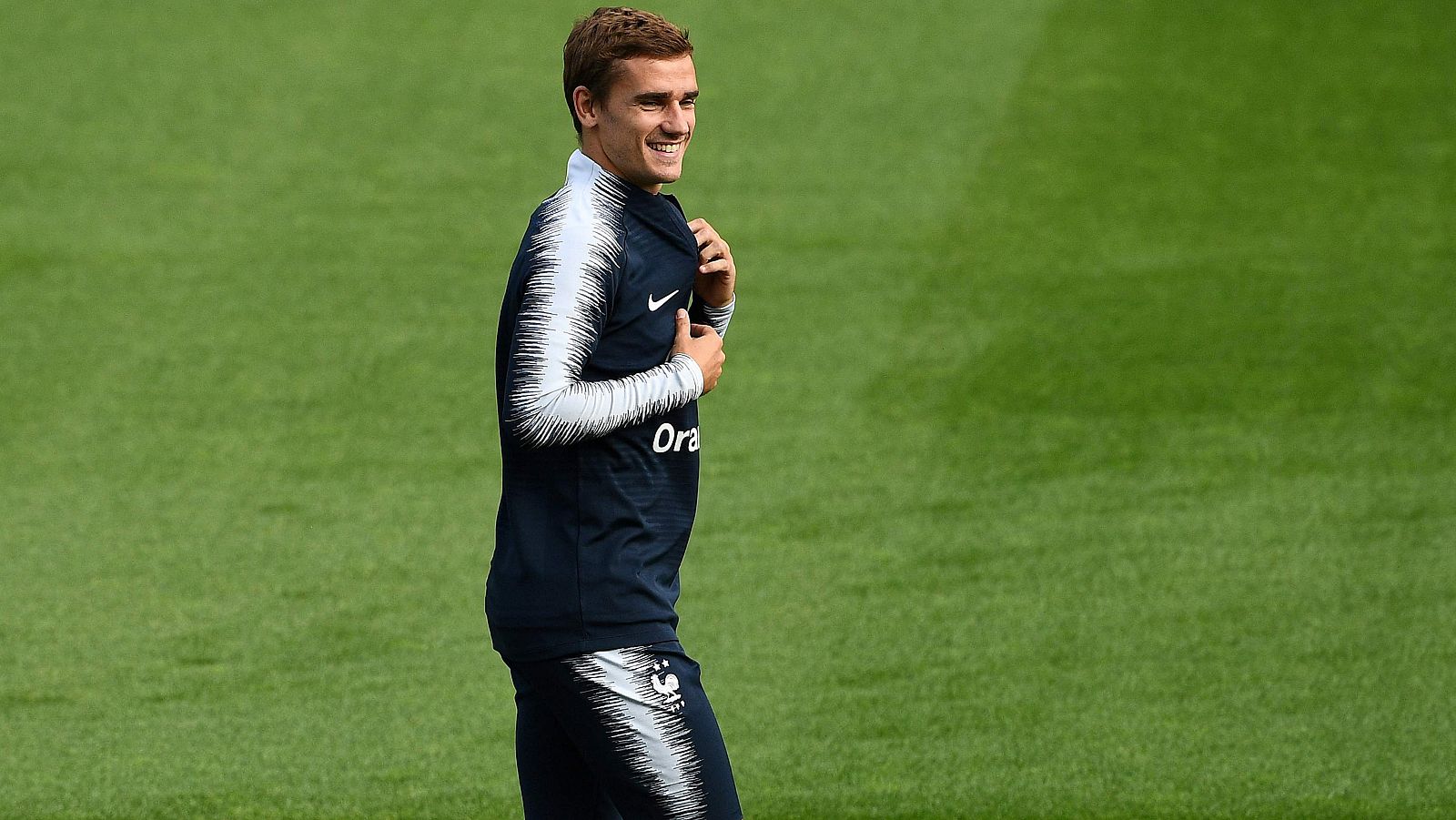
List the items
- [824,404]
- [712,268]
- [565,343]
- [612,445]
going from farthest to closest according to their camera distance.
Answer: [824,404] → [712,268] → [612,445] → [565,343]

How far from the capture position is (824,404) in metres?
7.43

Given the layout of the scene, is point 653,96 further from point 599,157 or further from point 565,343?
point 565,343

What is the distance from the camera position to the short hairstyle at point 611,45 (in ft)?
8.75

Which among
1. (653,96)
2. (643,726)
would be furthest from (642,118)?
(643,726)

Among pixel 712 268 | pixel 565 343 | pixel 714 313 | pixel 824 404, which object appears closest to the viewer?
pixel 565 343

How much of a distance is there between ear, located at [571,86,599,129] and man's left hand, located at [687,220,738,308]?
0.78 ft

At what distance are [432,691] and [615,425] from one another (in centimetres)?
283

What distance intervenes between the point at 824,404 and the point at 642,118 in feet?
15.7

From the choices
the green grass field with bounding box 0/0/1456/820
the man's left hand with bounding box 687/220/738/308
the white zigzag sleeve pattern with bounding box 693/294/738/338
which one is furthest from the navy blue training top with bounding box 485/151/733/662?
the green grass field with bounding box 0/0/1456/820

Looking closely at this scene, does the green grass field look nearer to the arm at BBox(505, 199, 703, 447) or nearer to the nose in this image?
the arm at BBox(505, 199, 703, 447)

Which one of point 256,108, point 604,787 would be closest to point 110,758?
point 604,787

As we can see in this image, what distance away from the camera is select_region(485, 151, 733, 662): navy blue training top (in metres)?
2.58

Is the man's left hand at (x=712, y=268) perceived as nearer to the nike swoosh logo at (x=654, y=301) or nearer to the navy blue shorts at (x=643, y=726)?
the nike swoosh logo at (x=654, y=301)

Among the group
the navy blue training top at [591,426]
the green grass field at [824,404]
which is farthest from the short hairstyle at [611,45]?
the green grass field at [824,404]
